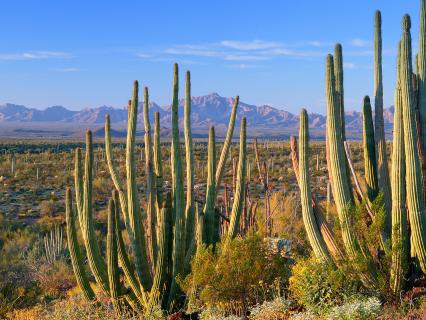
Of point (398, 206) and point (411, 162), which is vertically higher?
point (411, 162)

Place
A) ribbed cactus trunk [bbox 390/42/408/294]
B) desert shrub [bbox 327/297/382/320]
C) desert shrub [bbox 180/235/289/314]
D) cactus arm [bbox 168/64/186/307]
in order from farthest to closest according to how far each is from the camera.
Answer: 1. cactus arm [bbox 168/64/186/307]
2. desert shrub [bbox 180/235/289/314]
3. ribbed cactus trunk [bbox 390/42/408/294]
4. desert shrub [bbox 327/297/382/320]

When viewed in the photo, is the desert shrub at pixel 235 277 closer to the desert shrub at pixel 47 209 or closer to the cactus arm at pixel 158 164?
the cactus arm at pixel 158 164

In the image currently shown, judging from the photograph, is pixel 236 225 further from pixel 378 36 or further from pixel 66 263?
pixel 66 263

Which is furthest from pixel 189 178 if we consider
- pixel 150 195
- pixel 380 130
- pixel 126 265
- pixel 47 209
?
pixel 47 209

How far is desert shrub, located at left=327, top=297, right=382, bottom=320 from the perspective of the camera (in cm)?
582

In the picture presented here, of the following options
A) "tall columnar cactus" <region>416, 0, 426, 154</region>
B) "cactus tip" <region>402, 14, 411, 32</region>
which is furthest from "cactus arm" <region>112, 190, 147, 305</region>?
"cactus tip" <region>402, 14, 411, 32</region>

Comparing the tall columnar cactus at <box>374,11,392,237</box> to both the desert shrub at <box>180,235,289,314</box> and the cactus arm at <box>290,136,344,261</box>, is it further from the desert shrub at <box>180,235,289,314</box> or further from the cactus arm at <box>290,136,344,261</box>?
the desert shrub at <box>180,235,289,314</box>

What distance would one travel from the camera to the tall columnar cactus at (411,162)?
6629 mm

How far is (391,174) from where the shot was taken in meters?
7.09

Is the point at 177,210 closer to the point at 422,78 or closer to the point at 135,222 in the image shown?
the point at 135,222

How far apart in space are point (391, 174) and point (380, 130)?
0.79 metres

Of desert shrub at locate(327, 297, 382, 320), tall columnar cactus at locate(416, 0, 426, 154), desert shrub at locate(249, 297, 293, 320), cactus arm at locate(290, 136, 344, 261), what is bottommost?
desert shrub at locate(249, 297, 293, 320)

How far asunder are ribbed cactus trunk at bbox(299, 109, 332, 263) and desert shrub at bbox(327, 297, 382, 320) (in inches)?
41.9

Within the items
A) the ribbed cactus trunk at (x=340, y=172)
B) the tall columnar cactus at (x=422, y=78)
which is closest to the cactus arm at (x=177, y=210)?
the ribbed cactus trunk at (x=340, y=172)
